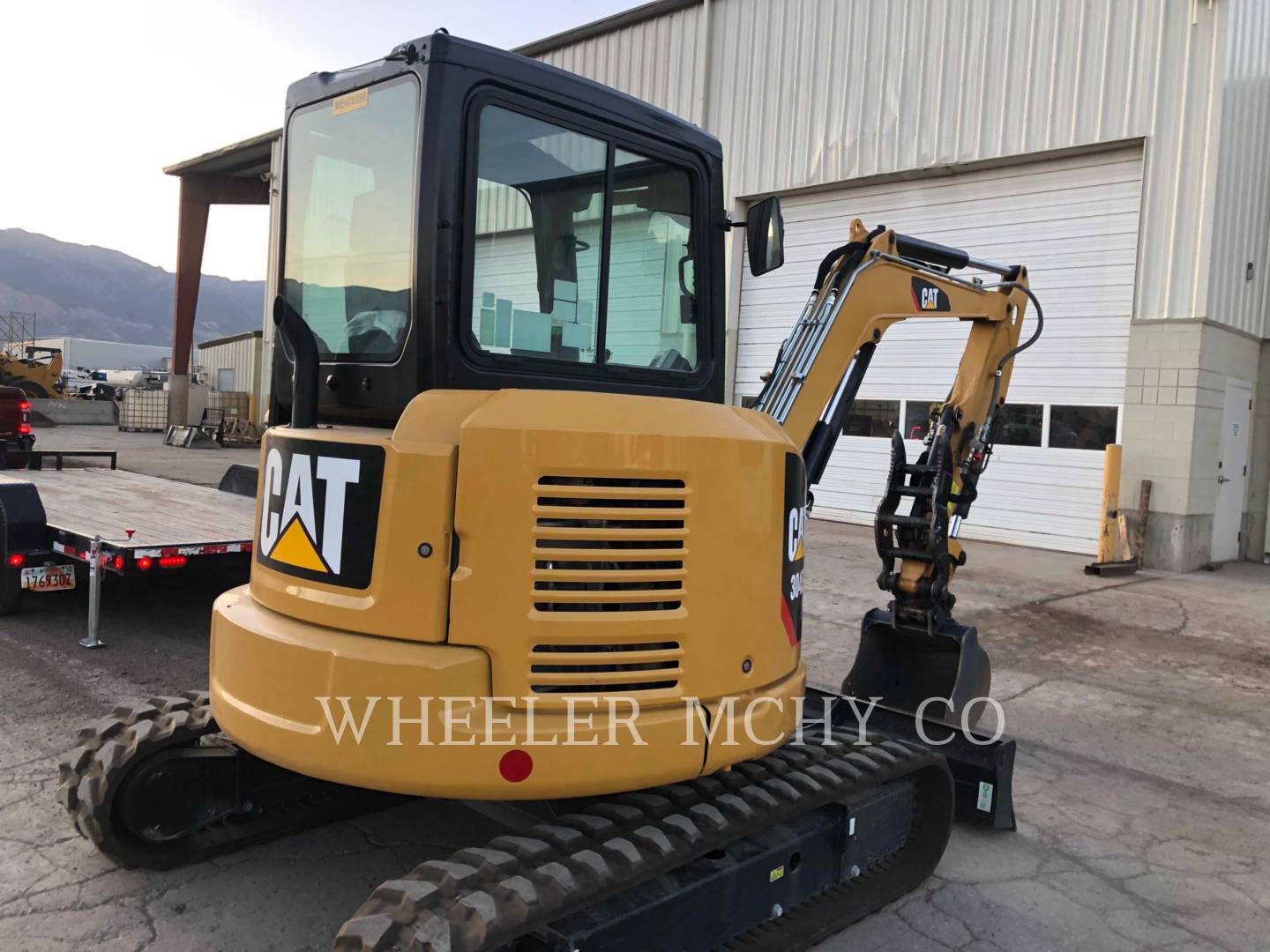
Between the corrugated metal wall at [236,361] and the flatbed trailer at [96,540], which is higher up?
the corrugated metal wall at [236,361]

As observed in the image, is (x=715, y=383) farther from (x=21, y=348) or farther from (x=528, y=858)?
(x=21, y=348)

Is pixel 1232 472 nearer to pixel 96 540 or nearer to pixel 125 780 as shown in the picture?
pixel 96 540

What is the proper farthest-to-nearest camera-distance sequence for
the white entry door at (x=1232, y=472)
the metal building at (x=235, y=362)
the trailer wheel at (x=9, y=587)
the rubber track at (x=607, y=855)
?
1. the metal building at (x=235, y=362)
2. the white entry door at (x=1232, y=472)
3. the trailer wheel at (x=9, y=587)
4. the rubber track at (x=607, y=855)

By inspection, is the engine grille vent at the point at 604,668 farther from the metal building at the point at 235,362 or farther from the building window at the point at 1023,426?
the metal building at the point at 235,362

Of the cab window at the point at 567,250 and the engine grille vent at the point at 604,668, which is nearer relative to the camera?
the engine grille vent at the point at 604,668

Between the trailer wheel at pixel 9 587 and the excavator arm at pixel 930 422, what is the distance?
19.1 feet

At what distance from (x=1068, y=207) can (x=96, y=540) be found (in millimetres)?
12057

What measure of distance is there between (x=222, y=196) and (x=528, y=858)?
36.2 m

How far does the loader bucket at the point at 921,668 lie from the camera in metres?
4.96

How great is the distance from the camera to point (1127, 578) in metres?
11.4

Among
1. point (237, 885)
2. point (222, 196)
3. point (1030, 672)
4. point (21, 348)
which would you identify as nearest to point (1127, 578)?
point (1030, 672)

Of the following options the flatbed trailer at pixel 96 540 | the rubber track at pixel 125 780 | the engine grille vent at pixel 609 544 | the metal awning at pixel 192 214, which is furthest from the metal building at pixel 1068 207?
the metal awning at pixel 192 214

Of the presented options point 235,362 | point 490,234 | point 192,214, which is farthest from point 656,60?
point 235,362

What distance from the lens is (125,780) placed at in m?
3.50
